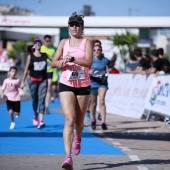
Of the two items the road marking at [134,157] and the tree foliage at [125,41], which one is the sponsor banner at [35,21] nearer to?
the road marking at [134,157]

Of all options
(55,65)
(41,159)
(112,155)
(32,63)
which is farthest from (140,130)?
(55,65)

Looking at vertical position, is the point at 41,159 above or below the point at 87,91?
below

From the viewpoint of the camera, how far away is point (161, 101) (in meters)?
15.7

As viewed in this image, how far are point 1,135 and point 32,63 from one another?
7.63ft

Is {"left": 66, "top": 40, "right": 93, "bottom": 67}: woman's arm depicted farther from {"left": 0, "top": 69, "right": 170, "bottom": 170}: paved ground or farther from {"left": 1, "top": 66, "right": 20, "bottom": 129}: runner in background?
{"left": 1, "top": 66, "right": 20, "bottom": 129}: runner in background

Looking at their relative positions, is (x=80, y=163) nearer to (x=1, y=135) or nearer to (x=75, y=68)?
(x=75, y=68)

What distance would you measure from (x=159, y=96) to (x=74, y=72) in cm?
808

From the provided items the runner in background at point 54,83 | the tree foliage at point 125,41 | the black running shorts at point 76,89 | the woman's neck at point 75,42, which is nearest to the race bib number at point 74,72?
the black running shorts at point 76,89

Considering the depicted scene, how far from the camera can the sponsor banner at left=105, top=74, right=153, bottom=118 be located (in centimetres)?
1761

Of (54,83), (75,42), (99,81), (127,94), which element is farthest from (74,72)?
(54,83)

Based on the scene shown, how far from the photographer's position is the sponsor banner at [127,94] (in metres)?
17.6

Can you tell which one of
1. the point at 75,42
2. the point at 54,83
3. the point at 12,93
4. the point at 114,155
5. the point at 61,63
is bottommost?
the point at 54,83

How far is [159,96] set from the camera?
1597 cm

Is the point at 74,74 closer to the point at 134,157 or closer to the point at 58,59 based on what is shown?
the point at 58,59
